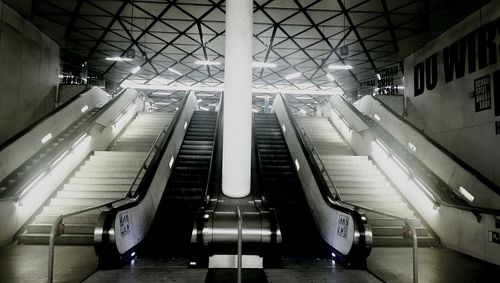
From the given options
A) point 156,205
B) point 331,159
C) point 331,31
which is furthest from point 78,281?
point 331,31

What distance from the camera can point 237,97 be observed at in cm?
773

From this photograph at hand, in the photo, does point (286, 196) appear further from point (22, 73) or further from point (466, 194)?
point (22, 73)

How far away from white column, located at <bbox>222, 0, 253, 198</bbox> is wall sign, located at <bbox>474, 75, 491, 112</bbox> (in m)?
6.12

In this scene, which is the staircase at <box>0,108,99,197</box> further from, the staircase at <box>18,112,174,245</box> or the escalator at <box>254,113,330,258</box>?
the escalator at <box>254,113,330,258</box>

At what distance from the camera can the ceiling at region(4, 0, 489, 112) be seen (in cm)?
1145

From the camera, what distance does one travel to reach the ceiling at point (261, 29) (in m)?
11.5

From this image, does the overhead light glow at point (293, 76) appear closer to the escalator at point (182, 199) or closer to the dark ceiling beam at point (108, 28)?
the escalator at point (182, 199)

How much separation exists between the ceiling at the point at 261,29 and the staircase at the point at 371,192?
469 cm

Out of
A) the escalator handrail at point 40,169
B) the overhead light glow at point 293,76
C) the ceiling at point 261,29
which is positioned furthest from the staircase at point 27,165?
the overhead light glow at point 293,76

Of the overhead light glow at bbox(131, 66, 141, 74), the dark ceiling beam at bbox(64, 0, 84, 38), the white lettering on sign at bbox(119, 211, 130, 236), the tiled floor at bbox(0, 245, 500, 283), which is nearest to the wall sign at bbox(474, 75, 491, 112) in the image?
the tiled floor at bbox(0, 245, 500, 283)

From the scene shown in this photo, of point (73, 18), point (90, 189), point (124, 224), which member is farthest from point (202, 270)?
point (73, 18)

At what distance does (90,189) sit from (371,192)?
23.9 ft

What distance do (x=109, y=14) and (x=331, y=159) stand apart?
Answer: 9.40m

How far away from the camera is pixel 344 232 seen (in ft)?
20.6
